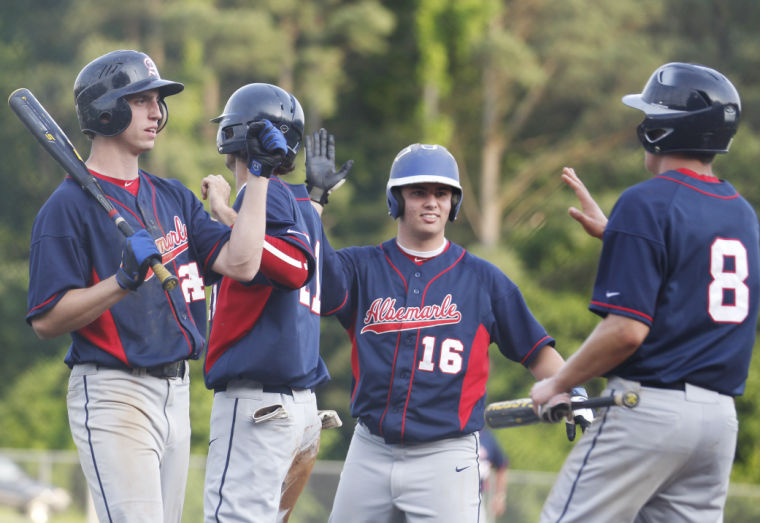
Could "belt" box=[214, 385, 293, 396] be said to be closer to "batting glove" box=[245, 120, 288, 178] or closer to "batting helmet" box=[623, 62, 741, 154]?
"batting glove" box=[245, 120, 288, 178]

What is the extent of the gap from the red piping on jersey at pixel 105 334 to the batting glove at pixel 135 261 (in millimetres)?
244

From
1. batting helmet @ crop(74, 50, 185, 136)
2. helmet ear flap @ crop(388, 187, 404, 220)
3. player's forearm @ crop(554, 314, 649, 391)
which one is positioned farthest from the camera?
helmet ear flap @ crop(388, 187, 404, 220)

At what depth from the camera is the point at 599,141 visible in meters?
25.2

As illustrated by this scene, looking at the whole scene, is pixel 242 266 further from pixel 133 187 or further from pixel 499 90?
pixel 499 90

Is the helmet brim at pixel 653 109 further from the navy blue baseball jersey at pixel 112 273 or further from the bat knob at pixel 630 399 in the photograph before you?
the navy blue baseball jersey at pixel 112 273

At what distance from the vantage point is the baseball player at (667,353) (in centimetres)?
390

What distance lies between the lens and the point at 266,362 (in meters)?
4.55

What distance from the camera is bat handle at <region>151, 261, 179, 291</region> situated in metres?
4.06

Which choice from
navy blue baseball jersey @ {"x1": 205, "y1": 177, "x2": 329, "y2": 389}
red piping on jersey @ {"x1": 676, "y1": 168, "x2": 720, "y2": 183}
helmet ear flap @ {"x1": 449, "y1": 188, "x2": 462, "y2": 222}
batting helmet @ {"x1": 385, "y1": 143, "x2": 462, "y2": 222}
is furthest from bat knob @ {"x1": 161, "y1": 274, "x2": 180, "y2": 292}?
red piping on jersey @ {"x1": 676, "y1": 168, "x2": 720, "y2": 183}

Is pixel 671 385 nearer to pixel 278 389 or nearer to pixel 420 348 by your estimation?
pixel 420 348

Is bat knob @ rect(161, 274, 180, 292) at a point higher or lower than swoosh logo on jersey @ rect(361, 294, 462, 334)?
higher

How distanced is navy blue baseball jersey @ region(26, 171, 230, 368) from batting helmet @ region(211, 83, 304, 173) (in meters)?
0.48

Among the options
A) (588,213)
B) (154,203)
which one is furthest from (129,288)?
(588,213)

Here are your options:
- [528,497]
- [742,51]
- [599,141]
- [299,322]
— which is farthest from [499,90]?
[299,322]
